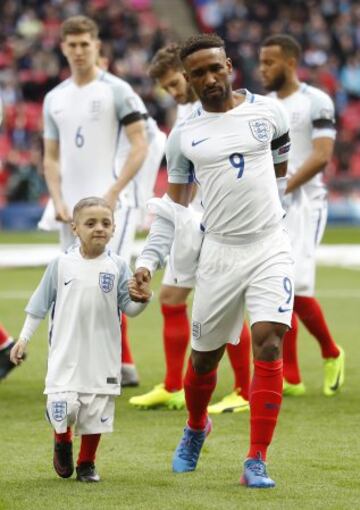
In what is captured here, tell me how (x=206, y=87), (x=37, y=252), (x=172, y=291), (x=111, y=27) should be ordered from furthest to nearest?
(x=111, y=27)
(x=37, y=252)
(x=172, y=291)
(x=206, y=87)

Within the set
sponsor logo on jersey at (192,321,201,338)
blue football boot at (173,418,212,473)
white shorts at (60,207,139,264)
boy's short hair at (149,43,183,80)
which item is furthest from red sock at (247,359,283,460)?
white shorts at (60,207,139,264)

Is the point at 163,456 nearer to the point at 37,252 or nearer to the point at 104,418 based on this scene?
the point at 104,418

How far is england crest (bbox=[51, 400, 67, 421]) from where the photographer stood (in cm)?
609

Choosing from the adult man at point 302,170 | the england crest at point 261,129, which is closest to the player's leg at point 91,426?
the england crest at point 261,129

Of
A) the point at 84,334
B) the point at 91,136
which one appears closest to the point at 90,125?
the point at 91,136

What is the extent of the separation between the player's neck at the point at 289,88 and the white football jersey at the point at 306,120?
2 cm

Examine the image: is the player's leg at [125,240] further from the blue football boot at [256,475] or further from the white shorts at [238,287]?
the blue football boot at [256,475]

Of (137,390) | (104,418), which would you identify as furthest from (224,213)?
(137,390)

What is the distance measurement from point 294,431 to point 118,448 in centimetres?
104

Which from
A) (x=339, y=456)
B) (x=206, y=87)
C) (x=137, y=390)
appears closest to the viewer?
(x=206, y=87)

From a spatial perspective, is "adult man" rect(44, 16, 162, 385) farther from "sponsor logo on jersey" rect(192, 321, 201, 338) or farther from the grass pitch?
"sponsor logo on jersey" rect(192, 321, 201, 338)

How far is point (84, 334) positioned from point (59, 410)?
369 millimetres

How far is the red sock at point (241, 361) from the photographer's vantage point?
27.2 feet

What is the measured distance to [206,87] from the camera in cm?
613
